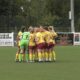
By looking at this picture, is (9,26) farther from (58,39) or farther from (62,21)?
(58,39)

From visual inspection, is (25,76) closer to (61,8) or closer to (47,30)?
(47,30)

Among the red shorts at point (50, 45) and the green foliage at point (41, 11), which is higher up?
the green foliage at point (41, 11)

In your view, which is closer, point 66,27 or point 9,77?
point 9,77

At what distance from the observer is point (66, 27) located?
188ft

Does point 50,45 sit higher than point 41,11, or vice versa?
point 41,11

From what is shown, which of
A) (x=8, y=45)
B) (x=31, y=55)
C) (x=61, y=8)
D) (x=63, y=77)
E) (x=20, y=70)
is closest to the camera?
(x=63, y=77)

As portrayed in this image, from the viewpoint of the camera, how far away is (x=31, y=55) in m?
23.9

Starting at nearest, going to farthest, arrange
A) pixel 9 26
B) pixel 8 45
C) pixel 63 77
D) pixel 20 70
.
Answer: pixel 63 77
pixel 20 70
pixel 8 45
pixel 9 26

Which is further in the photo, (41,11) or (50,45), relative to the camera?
(41,11)

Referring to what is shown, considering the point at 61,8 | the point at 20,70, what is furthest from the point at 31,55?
the point at 61,8

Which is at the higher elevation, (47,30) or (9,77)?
(47,30)

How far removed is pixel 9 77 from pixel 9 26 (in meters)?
40.6

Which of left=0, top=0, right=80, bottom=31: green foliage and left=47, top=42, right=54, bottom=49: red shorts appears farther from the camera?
left=0, top=0, right=80, bottom=31: green foliage

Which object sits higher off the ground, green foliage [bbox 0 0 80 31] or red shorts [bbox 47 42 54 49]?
green foliage [bbox 0 0 80 31]
